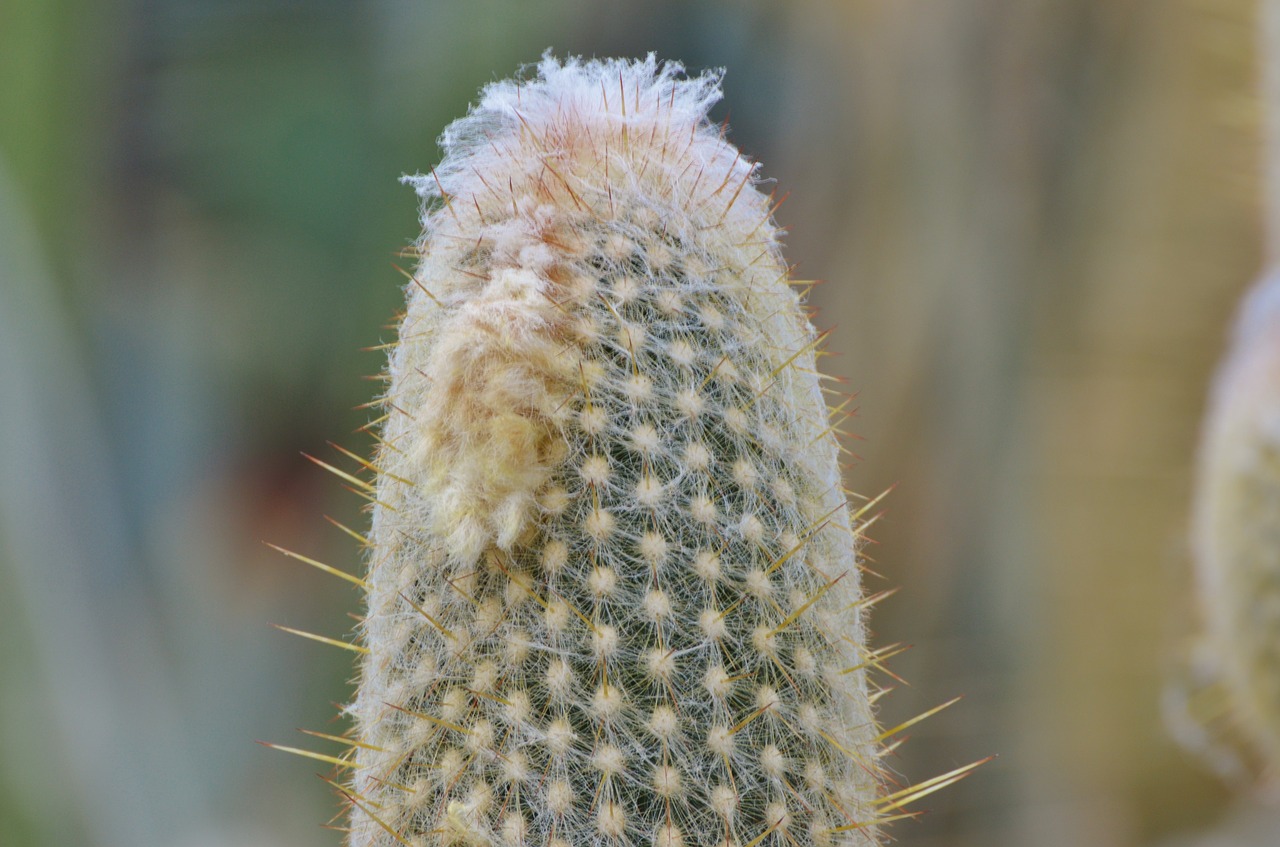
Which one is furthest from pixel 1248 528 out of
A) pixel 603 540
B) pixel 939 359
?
pixel 939 359

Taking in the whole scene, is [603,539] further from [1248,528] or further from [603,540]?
[1248,528]

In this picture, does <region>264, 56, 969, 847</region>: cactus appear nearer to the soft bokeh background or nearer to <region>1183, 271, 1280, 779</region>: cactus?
<region>1183, 271, 1280, 779</region>: cactus

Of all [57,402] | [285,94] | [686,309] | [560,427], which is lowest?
[560,427]

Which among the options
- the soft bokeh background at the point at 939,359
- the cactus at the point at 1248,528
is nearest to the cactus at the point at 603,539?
the cactus at the point at 1248,528

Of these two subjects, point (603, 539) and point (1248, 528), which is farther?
point (1248, 528)

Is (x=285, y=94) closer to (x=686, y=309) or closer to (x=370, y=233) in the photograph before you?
(x=370, y=233)

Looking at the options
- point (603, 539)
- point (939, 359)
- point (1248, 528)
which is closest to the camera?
point (603, 539)

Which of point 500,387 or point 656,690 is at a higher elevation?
point 500,387

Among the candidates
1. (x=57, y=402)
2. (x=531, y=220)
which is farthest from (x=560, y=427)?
(x=57, y=402)
